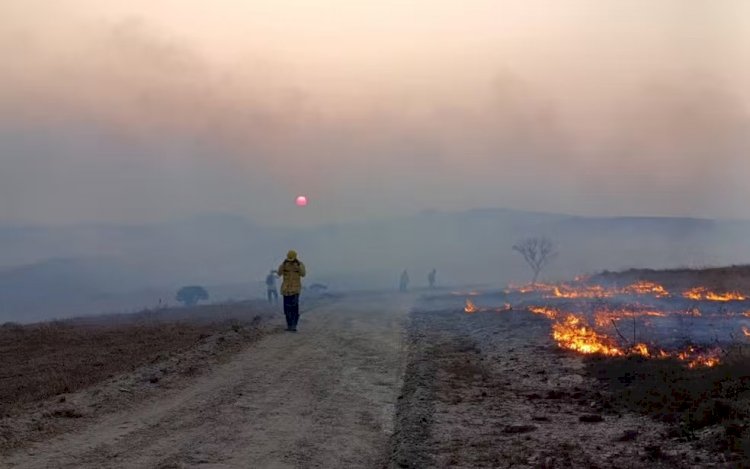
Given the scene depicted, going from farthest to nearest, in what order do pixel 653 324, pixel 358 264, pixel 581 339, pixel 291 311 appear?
1. pixel 358 264
2. pixel 291 311
3. pixel 653 324
4. pixel 581 339

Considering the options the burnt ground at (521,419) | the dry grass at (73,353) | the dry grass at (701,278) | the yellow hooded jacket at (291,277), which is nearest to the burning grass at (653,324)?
the burnt ground at (521,419)

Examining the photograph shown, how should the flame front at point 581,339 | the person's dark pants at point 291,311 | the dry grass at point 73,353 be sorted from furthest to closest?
the person's dark pants at point 291,311 → the flame front at point 581,339 → the dry grass at point 73,353

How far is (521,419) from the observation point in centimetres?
1131

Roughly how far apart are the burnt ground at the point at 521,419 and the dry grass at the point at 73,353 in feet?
23.4

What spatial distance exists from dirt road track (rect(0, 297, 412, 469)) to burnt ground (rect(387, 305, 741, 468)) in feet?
1.97

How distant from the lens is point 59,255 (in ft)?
568

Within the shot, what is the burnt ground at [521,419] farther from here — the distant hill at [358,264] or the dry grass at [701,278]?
the distant hill at [358,264]

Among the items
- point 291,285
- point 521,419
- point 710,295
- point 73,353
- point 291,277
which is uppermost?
point 291,277

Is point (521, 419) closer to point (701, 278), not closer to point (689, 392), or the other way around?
point (689, 392)

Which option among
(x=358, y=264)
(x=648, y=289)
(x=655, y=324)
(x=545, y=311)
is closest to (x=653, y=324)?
(x=655, y=324)

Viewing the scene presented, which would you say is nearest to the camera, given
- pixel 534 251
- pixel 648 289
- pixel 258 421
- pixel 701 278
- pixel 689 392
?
pixel 258 421

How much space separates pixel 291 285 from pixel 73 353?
7.11 metres

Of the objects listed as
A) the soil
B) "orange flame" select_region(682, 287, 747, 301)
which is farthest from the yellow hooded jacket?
"orange flame" select_region(682, 287, 747, 301)

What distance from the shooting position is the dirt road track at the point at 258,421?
882 centimetres
